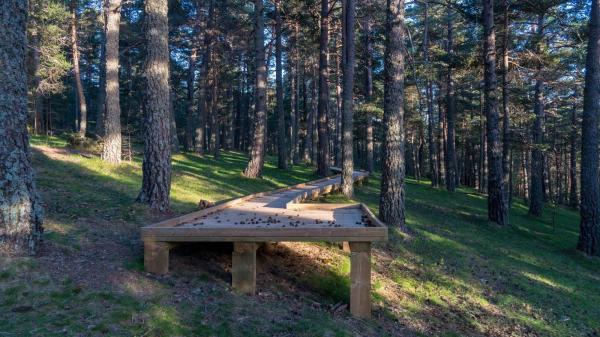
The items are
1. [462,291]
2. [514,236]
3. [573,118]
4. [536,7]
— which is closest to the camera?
[462,291]

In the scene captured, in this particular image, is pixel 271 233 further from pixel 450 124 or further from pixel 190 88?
pixel 190 88

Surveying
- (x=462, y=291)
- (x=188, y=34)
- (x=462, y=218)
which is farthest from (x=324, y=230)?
(x=188, y=34)

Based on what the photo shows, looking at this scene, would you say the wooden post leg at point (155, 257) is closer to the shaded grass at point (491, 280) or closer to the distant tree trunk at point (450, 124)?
the shaded grass at point (491, 280)

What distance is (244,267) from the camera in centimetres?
534

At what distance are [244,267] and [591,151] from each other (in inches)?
444

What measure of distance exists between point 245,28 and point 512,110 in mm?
15381

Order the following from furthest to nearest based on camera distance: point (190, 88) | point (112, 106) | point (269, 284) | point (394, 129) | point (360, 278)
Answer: point (190, 88) → point (112, 106) → point (394, 129) → point (269, 284) → point (360, 278)

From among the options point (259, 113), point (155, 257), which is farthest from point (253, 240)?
point (259, 113)

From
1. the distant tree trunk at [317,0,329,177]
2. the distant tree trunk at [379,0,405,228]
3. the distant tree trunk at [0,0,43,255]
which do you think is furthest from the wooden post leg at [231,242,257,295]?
the distant tree trunk at [317,0,329,177]

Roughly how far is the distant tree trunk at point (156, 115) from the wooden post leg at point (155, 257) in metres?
2.88

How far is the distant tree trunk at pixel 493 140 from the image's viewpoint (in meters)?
13.4

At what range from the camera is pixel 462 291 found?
284 inches

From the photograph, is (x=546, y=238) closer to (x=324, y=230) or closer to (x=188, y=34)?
(x=324, y=230)

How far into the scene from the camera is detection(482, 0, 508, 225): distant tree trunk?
1345 centimetres
